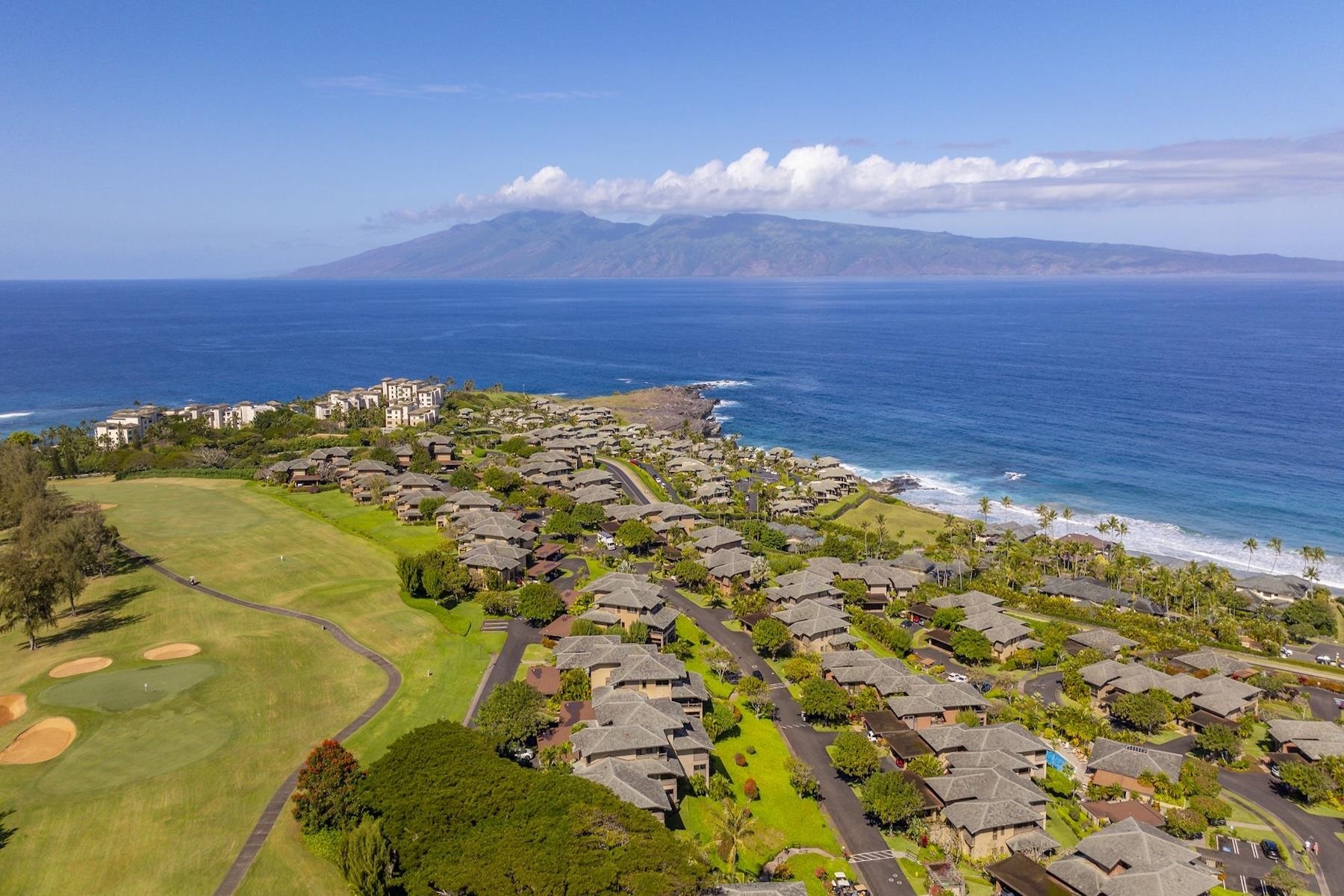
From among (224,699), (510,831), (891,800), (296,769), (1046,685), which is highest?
(510,831)

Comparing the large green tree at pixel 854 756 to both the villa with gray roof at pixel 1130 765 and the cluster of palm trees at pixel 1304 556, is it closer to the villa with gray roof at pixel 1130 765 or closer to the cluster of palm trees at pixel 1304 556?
the villa with gray roof at pixel 1130 765

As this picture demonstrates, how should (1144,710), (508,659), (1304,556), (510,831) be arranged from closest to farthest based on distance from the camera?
(510,831)
(1144,710)
(508,659)
(1304,556)

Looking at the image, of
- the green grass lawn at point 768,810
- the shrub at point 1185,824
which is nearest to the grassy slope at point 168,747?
the green grass lawn at point 768,810

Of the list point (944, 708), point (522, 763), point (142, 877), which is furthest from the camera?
point (944, 708)

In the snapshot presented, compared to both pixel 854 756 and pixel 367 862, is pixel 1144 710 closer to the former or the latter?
pixel 854 756

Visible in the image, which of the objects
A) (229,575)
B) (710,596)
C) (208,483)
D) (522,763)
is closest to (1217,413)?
(710,596)

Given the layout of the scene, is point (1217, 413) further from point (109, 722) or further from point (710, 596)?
point (109, 722)

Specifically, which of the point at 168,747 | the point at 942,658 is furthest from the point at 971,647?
the point at 168,747
